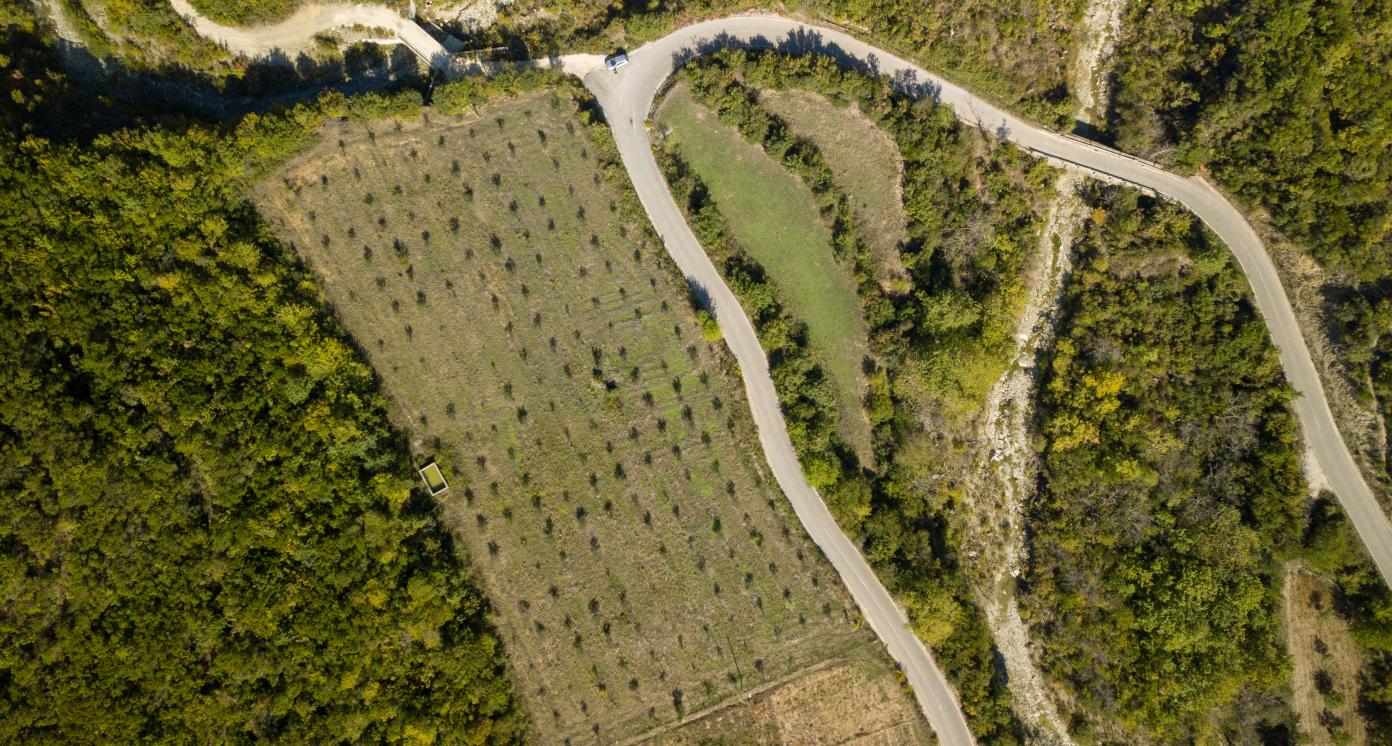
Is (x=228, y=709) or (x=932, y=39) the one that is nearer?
(x=228, y=709)

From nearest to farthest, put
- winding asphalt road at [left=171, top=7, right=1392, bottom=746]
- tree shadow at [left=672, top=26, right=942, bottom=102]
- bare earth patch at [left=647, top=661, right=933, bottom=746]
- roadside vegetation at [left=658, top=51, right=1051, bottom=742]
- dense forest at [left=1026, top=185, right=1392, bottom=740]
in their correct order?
1. dense forest at [left=1026, top=185, right=1392, bottom=740]
2. bare earth patch at [left=647, top=661, right=933, bottom=746]
3. roadside vegetation at [left=658, top=51, right=1051, bottom=742]
4. winding asphalt road at [left=171, top=7, right=1392, bottom=746]
5. tree shadow at [left=672, top=26, right=942, bottom=102]

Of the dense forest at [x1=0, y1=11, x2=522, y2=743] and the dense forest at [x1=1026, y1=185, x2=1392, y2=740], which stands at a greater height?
the dense forest at [x1=0, y1=11, x2=522, y2=743]

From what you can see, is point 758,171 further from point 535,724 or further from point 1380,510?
point 1380,510

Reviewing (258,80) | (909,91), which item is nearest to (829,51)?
(909,91)

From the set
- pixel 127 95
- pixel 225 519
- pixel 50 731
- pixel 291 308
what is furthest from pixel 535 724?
pixel 127 95

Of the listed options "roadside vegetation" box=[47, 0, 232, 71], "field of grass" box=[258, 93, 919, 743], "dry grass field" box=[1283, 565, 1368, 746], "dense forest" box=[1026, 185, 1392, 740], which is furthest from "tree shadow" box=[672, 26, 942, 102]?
"dry grass field" box=[1283, 565, 1368, 746]

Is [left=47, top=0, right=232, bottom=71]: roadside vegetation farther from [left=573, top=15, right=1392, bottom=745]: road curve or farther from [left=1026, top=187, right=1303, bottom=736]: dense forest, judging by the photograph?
[left=1026, top=187, right=1303, bottom=736]: dense forest
